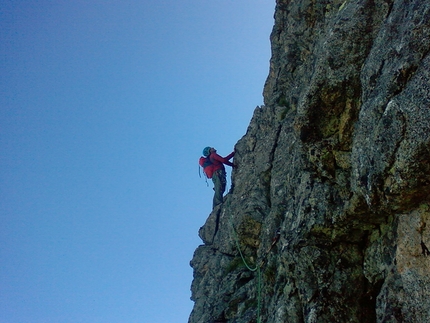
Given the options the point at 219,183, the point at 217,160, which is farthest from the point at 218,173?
the point at 217,160

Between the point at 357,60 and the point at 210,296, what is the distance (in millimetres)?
10970

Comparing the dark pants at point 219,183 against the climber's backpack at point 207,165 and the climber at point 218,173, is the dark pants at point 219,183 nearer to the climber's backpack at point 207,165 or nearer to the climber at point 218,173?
the climber at point 218,173

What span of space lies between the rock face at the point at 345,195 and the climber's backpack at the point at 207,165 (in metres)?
6.29

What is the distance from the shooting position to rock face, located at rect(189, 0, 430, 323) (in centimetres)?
880

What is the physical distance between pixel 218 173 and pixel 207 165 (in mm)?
1032

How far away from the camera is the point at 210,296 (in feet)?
60.8

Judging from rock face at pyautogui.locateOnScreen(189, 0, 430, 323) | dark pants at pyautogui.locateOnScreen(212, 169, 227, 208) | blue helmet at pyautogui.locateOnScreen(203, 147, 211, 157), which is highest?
blue helmet at pyautogui.locateOnScreen(203, 147, 211, 157)

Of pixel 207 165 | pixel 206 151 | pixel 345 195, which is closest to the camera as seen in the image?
pixel 345 195

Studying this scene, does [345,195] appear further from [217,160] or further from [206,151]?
[206,151]

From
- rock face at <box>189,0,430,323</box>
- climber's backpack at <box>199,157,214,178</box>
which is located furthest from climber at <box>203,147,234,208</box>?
rock face at <box>189,0,430,323</box>

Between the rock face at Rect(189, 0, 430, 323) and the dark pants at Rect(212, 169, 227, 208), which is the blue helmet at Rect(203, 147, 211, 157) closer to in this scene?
the dark pants at Rect(212, 169, 227, 208)

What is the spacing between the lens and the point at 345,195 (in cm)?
1141

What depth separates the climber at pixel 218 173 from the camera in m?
24.3

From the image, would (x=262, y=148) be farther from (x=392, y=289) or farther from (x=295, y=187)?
(x=392, y=289)
